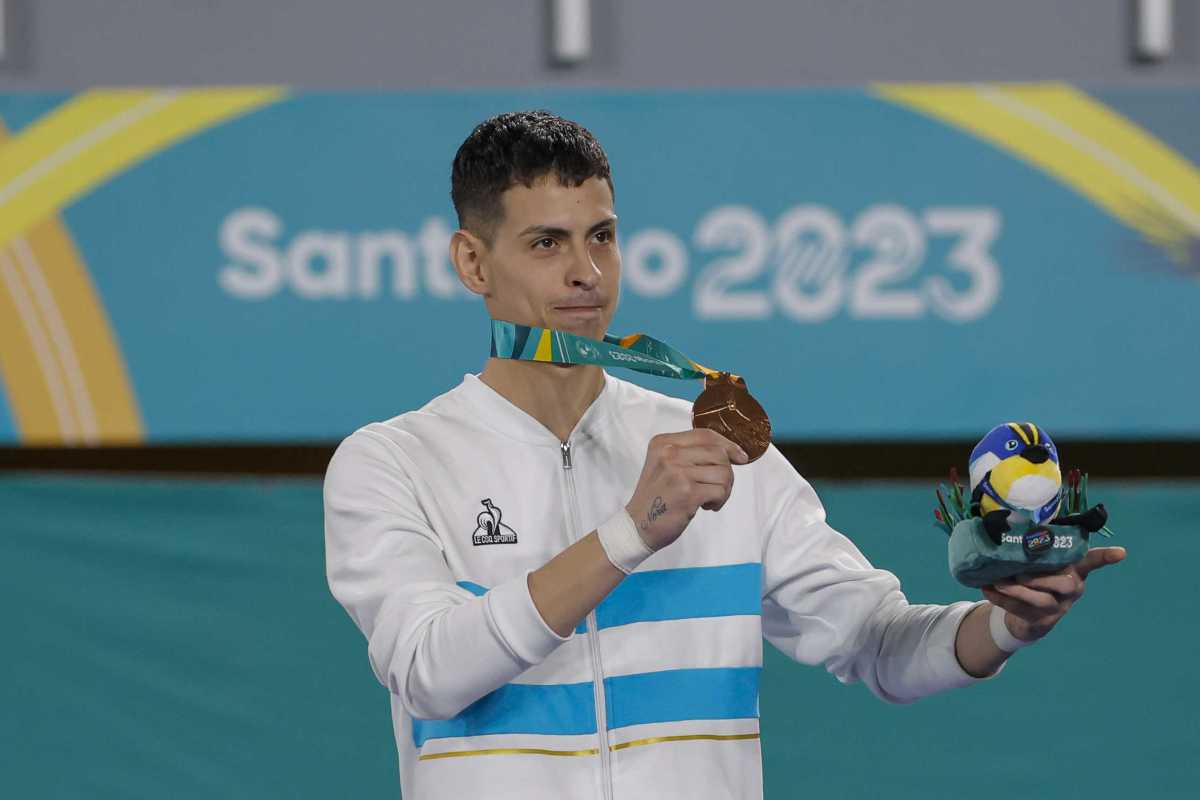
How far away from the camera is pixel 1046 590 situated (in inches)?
60.3

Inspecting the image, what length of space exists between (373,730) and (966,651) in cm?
188

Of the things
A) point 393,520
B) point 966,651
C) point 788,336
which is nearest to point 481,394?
point 393,520

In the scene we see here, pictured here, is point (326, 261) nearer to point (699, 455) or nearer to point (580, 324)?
point (580, 324)

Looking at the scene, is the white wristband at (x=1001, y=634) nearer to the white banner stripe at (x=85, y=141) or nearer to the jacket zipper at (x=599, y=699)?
the jacket zipper at (x=599, y=699)

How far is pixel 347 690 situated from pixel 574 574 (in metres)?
1.94

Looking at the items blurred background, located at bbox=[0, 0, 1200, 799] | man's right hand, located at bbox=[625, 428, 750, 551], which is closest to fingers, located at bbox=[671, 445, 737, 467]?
man's right hand, located at bbox=[625, 428, 750, 551]

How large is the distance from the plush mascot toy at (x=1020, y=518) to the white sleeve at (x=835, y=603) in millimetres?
205

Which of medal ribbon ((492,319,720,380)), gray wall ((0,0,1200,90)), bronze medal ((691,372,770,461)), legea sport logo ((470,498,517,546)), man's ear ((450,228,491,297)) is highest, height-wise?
gray wall ((0,0,1200,90))

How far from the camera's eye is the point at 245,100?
10.9 feet

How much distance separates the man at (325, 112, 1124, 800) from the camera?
150 centimetres

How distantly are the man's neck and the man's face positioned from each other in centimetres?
7

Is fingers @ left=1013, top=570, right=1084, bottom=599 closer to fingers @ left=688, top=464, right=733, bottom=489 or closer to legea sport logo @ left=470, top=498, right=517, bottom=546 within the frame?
fingers @ left=688, top=464, right=733, bottom=489

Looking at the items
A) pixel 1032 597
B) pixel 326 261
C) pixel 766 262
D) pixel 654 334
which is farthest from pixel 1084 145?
pixel 1032 597

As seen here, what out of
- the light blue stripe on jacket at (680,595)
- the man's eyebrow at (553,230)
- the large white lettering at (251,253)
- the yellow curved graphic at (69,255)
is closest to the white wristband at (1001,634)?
the light blue stripe on jacket at (680,595)
